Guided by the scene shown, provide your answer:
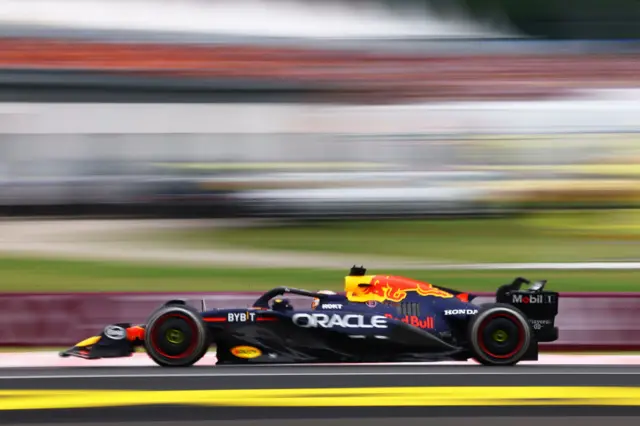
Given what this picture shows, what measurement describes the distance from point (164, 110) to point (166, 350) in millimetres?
11533

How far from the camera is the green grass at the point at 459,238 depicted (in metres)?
15.3

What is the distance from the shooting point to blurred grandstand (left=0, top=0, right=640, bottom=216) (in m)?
17.1

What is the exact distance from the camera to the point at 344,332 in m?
7.04

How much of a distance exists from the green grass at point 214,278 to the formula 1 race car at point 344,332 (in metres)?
5.46

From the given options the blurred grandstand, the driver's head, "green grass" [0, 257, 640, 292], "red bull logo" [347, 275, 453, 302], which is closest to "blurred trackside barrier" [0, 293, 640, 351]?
the driver's head

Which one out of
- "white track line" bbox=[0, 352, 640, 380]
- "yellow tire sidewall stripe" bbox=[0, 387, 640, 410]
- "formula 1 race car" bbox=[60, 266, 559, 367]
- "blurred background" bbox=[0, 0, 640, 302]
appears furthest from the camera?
"blurred background" bbox=[0, 0, 640, 302]

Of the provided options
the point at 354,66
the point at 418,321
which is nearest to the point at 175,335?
the point at 418,321

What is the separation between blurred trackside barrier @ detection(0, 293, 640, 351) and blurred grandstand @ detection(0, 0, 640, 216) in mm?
7954

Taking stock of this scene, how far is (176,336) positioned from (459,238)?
31.0 ft

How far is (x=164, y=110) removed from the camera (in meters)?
18.2

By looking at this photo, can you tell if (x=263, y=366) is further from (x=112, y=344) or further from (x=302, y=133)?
(x=302, y=133)

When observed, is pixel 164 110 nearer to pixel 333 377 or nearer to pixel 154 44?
pixel 154 44

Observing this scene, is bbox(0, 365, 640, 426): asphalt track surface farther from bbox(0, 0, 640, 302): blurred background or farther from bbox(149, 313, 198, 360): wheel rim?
bbox(0, 0, 640, 302): blurred background

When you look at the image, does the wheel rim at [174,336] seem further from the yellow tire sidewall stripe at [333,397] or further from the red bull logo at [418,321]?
the red bull logo at [418,321]
